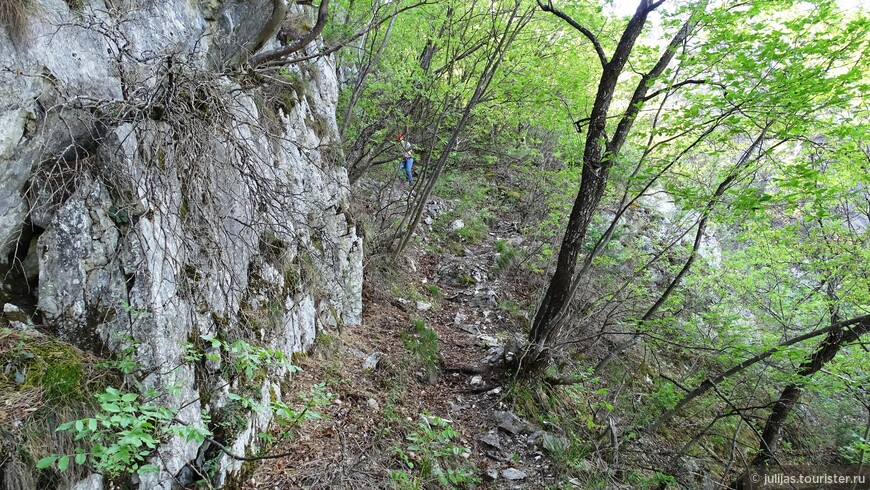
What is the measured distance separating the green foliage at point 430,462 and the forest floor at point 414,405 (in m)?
0.01

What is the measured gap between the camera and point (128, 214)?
2818mm

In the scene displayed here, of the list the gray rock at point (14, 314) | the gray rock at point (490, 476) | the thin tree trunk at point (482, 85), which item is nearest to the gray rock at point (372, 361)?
the gray rock at point (490, 476)

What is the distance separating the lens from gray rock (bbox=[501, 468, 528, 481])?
4.62 meters

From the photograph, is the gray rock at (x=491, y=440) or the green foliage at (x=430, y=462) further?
the gray rock at (x=491, y=440)

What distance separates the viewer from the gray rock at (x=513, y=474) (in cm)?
462

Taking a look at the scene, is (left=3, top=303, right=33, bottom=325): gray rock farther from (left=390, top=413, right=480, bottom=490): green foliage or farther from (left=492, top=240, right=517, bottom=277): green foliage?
(left=492, top=240, right=517, bottom=277): green foliage

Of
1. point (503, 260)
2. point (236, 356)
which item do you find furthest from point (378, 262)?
point (236, 356)

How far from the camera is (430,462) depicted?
4.31 meters

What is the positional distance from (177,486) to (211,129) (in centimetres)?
258

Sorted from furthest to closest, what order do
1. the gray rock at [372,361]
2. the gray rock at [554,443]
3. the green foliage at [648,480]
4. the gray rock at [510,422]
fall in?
the gray rock at [372,361], the gray rock at [510,422], the gray rock at [554,443], the green foliage at [648,480]

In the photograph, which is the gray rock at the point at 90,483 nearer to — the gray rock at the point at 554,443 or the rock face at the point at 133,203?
the rock face at the point at 133,203

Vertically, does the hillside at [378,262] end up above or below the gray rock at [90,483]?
above

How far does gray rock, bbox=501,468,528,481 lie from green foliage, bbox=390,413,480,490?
414mm

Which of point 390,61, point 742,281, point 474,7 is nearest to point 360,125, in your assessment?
point 390,61
